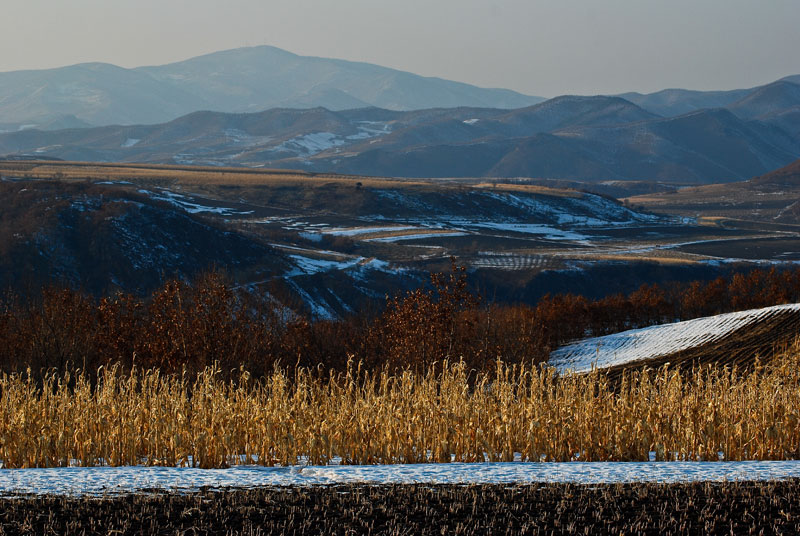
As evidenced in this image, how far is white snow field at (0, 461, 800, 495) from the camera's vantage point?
341 inches

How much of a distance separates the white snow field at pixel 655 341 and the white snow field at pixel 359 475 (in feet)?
76.0

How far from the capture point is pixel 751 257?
11506cm

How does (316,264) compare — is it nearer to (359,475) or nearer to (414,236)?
(414,236)

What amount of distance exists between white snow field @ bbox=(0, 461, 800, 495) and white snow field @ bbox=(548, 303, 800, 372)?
2316 cm

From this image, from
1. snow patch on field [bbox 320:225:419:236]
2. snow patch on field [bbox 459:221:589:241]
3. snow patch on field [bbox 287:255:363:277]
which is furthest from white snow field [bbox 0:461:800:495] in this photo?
snow patch on field [bbox 459:221:589:241]

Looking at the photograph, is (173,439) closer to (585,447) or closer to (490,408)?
(490,408)

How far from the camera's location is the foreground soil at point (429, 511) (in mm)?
7465

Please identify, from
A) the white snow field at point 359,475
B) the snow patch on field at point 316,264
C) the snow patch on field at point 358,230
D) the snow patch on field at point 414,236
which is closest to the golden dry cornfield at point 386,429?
the white snow field at point 359,475

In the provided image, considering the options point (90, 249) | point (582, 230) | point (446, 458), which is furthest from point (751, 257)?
point (446, 458)

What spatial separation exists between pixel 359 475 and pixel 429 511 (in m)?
1.44

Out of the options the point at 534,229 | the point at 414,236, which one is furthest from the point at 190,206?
the point at 534,229

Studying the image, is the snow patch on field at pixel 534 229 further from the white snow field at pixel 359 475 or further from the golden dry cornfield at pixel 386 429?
the white snow field at pixel 359 475

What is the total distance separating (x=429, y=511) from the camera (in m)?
7.95

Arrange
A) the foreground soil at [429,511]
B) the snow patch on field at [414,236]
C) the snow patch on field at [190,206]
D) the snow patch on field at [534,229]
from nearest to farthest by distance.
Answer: the foreground soil at [429,511] < the snow patch on field at [414,236] < the snow patch on field at [190,206] < the snow patch on field at [534,229]
